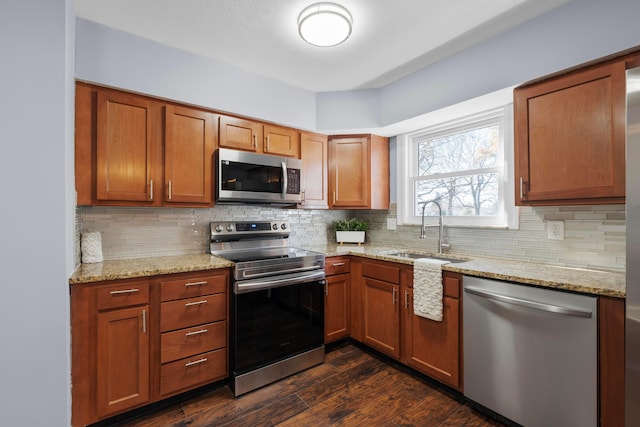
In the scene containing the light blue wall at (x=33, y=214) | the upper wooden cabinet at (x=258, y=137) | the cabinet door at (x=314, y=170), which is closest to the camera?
the light blue wall at (x=33, y=214)

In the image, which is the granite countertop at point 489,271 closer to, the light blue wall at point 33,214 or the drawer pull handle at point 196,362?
the light blue wall at point 33,214

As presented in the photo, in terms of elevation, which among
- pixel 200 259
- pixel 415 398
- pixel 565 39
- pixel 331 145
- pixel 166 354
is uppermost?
pixel 565 39

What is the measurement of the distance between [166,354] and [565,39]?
3098 mm

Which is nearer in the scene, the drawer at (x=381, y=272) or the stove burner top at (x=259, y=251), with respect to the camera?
the stove burner top at (x=259, y=251)

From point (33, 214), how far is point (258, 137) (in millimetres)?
1643

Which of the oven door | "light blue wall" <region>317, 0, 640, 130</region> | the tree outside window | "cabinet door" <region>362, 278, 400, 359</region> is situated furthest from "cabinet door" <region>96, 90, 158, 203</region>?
the tree outside window

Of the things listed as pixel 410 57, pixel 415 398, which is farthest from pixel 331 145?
pixel 415 398

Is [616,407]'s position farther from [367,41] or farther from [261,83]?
[261,83]

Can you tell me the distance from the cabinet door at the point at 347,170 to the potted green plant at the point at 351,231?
11.1 inches

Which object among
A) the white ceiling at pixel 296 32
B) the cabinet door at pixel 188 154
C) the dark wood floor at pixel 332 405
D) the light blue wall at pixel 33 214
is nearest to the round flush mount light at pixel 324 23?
the white ceiling at pixel 296 32

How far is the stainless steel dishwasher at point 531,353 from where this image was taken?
1424mm

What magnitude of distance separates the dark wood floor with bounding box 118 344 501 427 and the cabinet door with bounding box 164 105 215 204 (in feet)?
4.75

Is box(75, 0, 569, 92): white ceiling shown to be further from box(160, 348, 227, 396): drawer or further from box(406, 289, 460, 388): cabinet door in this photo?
box(160, 348, 227, 396): drawer

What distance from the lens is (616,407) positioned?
4.38 feet
